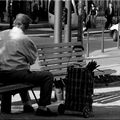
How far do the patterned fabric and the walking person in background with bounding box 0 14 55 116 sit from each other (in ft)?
1.15

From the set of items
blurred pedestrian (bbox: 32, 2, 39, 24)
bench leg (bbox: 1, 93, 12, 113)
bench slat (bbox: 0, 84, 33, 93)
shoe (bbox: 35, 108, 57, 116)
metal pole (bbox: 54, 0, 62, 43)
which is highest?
metal pole (bbox: 54, 0, 62, 43)

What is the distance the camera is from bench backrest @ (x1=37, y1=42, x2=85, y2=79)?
9.62 m

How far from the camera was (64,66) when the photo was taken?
10.0 m

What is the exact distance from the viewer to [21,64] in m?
8.28

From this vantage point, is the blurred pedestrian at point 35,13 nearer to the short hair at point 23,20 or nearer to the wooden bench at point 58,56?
the wooden bench at point 58,56

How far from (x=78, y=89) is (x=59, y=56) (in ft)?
4.91

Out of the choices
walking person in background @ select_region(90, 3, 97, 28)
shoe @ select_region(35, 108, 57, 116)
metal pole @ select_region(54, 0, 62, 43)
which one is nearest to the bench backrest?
metal pole @ select_region(54, 0, 62, 43)

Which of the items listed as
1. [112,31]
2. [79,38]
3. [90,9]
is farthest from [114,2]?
[79,38]

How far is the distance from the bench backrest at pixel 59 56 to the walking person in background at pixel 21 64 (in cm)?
116

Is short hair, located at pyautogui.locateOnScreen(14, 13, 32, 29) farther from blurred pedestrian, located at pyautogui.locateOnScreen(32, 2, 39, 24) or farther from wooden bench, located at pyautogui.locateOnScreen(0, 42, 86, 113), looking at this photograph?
blurred pedestrian, located at pyautogui.locateOnScreen(32, 2, 39, 24)

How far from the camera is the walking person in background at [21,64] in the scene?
8203 millimetres

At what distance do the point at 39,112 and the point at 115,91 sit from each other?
9.29ft

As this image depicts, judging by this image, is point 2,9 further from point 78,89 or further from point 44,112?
point 44,112

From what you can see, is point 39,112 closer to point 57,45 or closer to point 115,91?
point 57,45
